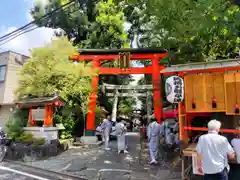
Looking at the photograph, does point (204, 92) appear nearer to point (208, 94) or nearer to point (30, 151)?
point (208, 94)

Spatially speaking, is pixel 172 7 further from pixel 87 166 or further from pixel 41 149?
pixel 41 149

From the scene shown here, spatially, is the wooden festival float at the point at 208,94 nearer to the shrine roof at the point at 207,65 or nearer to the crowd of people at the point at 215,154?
the shrine roof at the point at 207,65

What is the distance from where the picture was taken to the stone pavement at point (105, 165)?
8.80 metres

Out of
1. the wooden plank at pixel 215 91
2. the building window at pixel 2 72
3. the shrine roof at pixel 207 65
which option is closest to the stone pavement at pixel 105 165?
the wooden plank at pixel 215 91

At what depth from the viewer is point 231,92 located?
24.5 feet

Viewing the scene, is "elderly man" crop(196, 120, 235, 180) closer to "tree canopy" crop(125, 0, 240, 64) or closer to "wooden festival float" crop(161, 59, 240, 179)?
"wooden festival float" crop(161, 59, 240, 179)

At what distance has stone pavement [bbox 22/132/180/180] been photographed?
8.80 m

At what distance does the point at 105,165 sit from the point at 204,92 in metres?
4.92

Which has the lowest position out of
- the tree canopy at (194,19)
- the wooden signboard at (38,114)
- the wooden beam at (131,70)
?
the wooden signboard at (38,114)

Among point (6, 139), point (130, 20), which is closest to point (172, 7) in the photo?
point (6, 139)

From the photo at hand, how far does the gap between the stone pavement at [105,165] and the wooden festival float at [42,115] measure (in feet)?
4.68

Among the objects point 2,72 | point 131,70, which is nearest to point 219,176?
point 131,70

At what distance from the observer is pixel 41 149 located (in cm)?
1246

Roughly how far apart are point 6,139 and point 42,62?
16.0 ft
